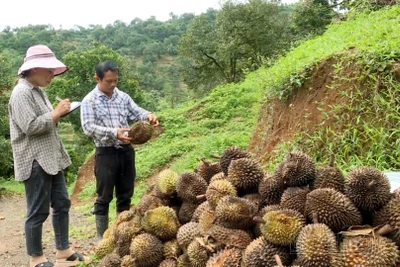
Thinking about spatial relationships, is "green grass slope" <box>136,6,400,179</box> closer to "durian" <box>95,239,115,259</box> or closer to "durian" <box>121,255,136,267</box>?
"durian" <box>95,239,115,259</box>

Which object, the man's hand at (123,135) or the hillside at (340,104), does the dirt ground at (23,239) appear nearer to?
the man's hand at (123,135)

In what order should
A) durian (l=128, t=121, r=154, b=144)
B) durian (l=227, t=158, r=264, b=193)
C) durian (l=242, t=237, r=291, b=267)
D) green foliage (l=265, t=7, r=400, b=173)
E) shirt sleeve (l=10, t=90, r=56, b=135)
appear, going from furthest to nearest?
1. durian (l=128, t=121, r=154, b=144)
2. green foliage (l=265, t=7, r=400, b=173)
3. shirt sleeve (l=10, t=90, r=56, b=135)
4. durian (l=227, t=158, r=264, b=193)
5. durian (l=242, t=237, r=291, b=267)

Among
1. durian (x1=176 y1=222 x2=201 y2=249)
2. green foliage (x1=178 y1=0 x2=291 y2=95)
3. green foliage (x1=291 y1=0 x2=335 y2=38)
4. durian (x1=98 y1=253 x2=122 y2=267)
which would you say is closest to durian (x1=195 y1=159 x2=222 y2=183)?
durian (x1=176 y1=222 x2=201 y2=249)

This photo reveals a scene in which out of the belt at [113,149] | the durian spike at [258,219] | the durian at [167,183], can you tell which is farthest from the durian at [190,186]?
the belt at [113,149]

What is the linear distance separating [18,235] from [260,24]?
21.8 m

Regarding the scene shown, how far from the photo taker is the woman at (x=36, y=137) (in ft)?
12.9

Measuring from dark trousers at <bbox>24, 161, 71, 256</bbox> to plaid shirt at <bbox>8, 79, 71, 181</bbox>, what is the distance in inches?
2.9

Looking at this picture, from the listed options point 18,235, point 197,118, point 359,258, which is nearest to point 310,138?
point 359,258

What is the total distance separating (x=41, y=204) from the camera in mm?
4059

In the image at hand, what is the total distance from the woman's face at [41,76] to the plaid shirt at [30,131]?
61 mm

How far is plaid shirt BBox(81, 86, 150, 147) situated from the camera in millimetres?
4637


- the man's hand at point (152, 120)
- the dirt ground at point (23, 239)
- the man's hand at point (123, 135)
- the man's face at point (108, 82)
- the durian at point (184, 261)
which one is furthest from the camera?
the dirt ground at point (23, 239)

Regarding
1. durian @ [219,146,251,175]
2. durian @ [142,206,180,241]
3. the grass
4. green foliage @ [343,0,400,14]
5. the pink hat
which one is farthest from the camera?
the grass

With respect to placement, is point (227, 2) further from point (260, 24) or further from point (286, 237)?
point (286, 237)
